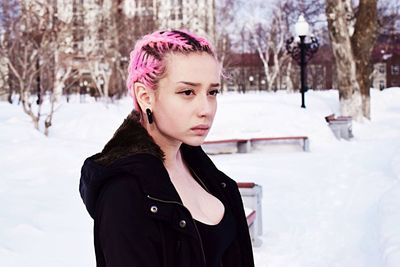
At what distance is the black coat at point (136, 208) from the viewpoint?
1.30 metres

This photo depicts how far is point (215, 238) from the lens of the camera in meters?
1.54

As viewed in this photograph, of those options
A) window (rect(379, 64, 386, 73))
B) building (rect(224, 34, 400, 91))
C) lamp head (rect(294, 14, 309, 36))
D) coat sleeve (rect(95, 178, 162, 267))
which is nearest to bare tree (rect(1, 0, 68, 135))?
lamp head (rect(294, 14, 309, 36))

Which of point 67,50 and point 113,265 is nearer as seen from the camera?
point 113,265

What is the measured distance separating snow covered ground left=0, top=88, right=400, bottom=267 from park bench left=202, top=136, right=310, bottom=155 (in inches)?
10.8

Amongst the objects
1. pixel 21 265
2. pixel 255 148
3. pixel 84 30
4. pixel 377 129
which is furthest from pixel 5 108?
pixel 21 265

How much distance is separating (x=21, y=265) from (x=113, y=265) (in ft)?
10.3

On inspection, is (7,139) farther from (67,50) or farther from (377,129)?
(377,129)

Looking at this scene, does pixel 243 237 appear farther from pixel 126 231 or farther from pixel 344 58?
pixel 344 58

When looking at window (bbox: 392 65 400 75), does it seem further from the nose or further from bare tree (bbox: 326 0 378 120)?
the nose

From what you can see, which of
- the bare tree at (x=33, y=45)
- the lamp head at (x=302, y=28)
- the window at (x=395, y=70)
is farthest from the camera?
the window at (x=395, y=70)

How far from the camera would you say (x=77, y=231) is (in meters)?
5.25

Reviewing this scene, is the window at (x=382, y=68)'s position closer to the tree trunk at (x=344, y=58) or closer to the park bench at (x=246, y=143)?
the tree trunk at (x=344, y=58)

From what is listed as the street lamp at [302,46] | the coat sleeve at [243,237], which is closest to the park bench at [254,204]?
the coat sleeve at [243,237]

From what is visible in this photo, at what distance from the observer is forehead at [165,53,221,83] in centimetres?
148
